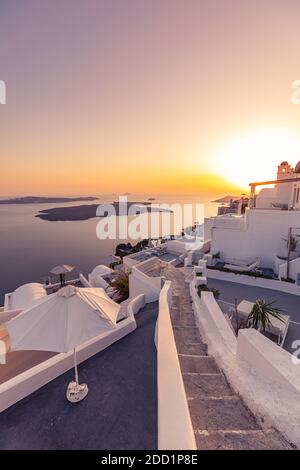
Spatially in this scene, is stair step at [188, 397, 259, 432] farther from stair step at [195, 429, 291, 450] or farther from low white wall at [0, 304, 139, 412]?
low white wall at [0, 304, 139, 412]

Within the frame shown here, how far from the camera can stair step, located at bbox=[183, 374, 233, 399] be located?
3881 mm

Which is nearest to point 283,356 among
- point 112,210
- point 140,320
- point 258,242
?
point 140,320

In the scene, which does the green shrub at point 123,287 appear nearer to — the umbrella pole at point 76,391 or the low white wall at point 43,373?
the low white wall at point 43,373

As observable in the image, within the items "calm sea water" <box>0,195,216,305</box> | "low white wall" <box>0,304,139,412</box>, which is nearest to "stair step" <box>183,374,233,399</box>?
"low white wall" <box>0,304,139,412</box>

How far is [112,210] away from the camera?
156m

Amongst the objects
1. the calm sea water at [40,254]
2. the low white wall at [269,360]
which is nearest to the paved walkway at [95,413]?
the low white wall at [269,360]

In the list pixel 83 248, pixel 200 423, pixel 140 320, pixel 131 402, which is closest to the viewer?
pixel 200 423

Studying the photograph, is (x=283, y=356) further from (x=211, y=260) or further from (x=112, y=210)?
(x=112, y=210)

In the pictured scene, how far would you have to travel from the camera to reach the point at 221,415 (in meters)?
3.34

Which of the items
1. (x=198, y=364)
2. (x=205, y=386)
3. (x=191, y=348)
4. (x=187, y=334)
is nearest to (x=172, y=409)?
(x=205, y=386)

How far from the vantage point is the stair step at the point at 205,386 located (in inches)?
153

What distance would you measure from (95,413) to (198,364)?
2.50 meters

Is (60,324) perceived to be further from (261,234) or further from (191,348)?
(261,234)
